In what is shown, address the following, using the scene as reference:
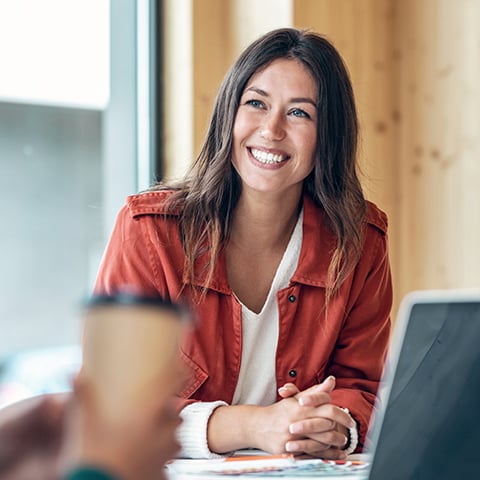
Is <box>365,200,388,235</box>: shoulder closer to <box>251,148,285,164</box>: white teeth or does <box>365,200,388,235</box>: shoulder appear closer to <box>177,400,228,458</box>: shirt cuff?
<box>251,148,285,164</box>: white teeth

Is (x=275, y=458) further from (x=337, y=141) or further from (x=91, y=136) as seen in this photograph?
(x=91, y=136)

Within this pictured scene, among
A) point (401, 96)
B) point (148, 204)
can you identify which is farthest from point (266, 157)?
point (401, 96)

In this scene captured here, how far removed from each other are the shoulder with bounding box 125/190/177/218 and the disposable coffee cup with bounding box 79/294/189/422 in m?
1.20

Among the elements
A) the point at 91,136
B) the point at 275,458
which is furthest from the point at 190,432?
the point at 91,136

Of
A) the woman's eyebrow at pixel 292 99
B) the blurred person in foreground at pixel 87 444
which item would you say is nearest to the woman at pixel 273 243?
the woman's eyebrow at pixel 292 99

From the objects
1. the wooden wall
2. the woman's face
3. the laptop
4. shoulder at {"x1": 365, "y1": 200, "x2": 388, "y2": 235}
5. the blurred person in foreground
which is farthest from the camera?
the wooden wall

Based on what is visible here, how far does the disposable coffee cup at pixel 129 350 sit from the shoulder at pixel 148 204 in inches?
47.2

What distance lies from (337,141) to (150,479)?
1.41m

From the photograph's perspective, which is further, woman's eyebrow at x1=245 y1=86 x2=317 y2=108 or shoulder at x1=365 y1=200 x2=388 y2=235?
shoulder at x1=365 y1=200 x2=388 y2=235

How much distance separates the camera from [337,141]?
70.3 inches

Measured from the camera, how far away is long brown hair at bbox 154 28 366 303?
1693 mm

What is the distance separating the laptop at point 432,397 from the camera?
81 centimetres

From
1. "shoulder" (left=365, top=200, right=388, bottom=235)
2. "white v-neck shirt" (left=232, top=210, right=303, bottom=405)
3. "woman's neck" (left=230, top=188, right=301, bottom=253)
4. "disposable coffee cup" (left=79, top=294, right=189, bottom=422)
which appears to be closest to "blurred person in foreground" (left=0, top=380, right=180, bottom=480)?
"disposable coffee cup" (left=79, top=294, right=189, bottom=422)

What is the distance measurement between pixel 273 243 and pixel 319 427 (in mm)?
570
